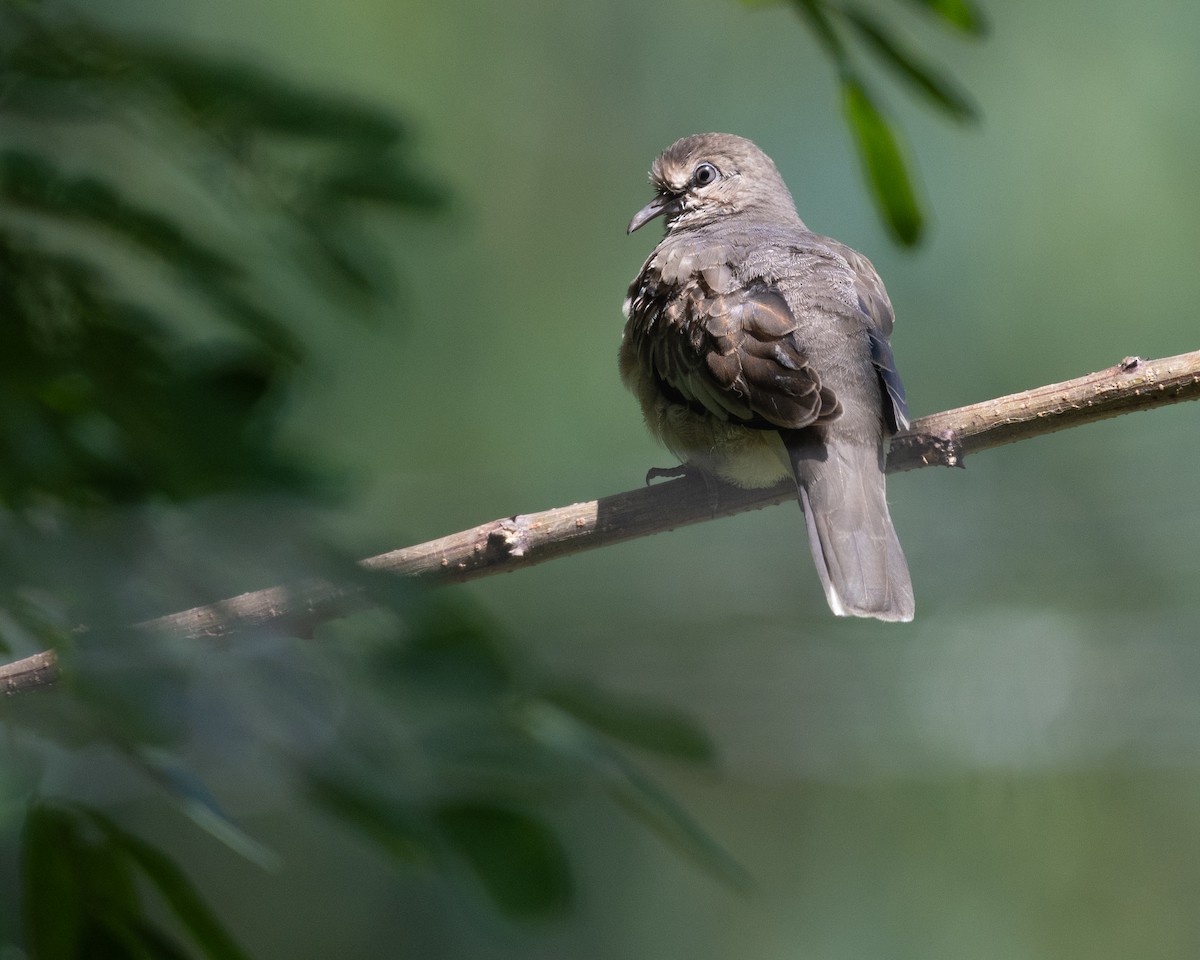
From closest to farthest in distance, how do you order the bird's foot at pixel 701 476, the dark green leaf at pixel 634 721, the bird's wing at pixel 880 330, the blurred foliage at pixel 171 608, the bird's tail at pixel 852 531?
the blurred foliage at pixel 171 608, the dark green leaf at pixel 634 721, the bird's tail at pixel 852 531, the bird's foot at pixel 701 476, the bird's wing at pixel 880 330

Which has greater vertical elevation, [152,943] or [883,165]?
[883,165]

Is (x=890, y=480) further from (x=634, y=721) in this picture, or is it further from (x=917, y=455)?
(x=634, y=721)

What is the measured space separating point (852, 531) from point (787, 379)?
332 mm

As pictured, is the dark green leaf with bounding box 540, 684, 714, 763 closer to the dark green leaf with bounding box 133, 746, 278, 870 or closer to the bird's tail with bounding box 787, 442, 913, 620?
the dark green leaf with bounding box 133, 746, 278, 870

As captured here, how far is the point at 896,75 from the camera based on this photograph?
112cm

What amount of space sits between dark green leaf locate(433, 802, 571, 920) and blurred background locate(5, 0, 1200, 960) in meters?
3.01

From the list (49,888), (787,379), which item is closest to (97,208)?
(49,888)

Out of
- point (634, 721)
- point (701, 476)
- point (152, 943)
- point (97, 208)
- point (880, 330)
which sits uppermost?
point (880, 330)

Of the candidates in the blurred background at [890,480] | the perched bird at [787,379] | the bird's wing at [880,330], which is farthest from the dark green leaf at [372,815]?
the blurred background at [890,480]

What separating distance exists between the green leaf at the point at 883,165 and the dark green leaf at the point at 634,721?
59 cm

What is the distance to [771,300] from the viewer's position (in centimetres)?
276

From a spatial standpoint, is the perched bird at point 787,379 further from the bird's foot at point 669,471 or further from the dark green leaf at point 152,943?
the dark green leaf at point 152,943

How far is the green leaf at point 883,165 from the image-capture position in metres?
1.18

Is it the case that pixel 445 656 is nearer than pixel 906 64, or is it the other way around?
pixel 445 656
